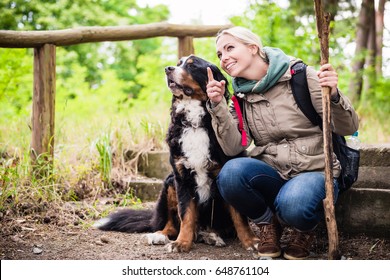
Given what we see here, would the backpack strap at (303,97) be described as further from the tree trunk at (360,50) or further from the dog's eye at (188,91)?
the tree trunk at (360,50)

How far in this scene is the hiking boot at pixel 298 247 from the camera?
282 centimetres

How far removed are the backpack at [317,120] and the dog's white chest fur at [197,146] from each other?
2.23 feet

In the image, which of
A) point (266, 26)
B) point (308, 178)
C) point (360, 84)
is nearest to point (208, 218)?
point (308, 178)

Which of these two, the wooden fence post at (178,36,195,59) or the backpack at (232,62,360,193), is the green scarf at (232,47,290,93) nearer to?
the backpack at (232,62,360,193)

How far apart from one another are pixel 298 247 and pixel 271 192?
365 millimetres

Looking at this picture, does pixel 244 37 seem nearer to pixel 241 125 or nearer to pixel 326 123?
pixel 241 125

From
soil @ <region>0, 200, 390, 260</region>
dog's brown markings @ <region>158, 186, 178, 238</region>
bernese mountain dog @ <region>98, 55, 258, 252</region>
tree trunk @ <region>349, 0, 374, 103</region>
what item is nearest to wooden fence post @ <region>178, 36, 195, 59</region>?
bernese mountain dog @ <region>98, 55, 258, 252</region>

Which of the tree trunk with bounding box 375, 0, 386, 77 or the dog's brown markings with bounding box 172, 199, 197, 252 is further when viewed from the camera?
the tree trunk with bounding box 375, 0, 386, 77

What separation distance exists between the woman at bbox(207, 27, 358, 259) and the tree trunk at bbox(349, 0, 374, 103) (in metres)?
5.97

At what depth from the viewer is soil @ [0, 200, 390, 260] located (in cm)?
295

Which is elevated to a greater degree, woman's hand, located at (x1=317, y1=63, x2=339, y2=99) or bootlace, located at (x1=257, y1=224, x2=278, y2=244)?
woman's hand, located at (x1=317, y1=63, x2=339, y2=99)

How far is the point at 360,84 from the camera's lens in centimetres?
916

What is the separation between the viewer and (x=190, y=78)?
3.18m

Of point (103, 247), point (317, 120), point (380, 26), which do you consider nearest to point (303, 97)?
point (317, 120)
